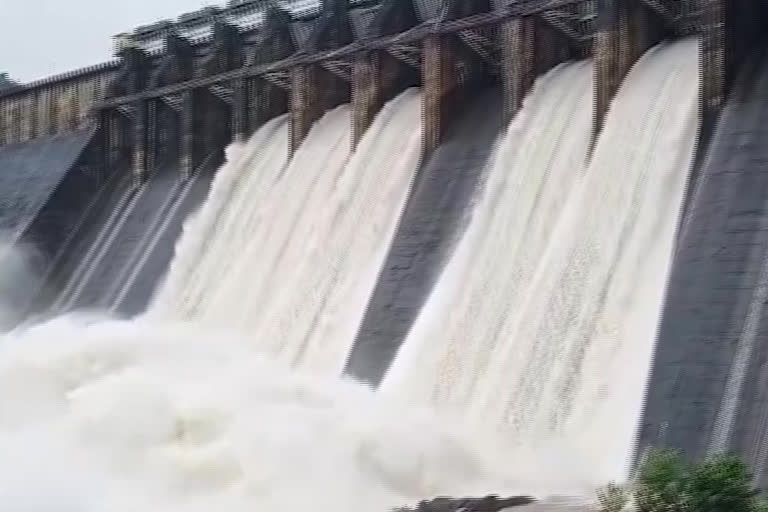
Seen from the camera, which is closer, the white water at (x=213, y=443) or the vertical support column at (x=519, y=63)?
the white water at (x=213, y=443)

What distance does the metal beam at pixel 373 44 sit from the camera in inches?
711

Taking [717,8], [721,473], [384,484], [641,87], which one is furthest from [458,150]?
[721,473]

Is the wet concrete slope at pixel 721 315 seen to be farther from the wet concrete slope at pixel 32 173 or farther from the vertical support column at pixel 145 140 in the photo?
the wet concrete slope at pixel 32 173

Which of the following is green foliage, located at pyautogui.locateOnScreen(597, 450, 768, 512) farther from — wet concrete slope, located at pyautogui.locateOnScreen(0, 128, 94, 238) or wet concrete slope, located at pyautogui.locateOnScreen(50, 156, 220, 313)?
wet concrete slope, located at pyautogui.locateOnScreen(0, 128, 94, 238)

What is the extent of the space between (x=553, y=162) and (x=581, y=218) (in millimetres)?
1832

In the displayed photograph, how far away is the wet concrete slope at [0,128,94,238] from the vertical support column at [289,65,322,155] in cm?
703

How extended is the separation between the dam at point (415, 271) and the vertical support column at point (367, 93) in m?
0.04

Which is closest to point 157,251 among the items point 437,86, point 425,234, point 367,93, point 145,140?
point 145,140

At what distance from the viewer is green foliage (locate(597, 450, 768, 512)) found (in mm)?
8250

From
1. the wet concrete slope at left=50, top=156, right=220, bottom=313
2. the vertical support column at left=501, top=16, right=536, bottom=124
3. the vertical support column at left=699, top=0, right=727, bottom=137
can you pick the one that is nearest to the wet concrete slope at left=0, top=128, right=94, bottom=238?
the wet concrete slope at left=50, top=156, right=220, bottom=313

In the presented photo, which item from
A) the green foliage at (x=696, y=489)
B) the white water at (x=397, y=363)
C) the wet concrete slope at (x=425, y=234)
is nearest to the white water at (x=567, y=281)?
the white water at (x=397, y=363)

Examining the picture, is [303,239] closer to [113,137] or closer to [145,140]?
[145,140]

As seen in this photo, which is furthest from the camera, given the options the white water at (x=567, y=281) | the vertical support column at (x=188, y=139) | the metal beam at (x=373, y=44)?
the vertical support column at (x=188, y=139)

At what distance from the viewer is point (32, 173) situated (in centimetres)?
2842
